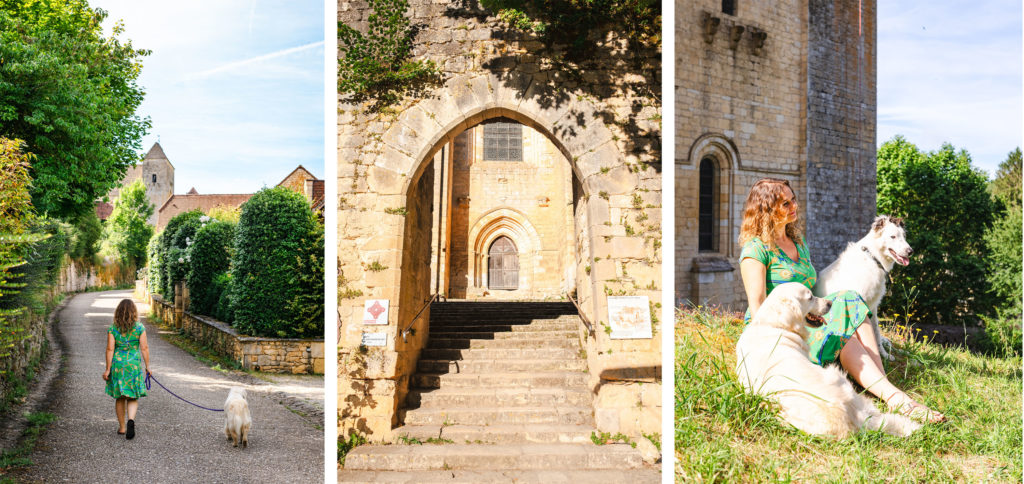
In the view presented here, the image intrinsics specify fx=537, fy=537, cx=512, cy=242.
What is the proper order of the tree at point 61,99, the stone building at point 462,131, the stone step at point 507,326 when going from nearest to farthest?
the stone building at point 462,131 < the stone step at point 507,326 < the tree at point 61,99

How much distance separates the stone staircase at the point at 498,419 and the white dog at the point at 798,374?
170 cm

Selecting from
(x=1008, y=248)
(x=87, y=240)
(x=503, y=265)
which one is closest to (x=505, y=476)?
(x=1008, y=248)

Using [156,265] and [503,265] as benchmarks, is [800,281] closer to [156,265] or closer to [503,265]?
[503,265]

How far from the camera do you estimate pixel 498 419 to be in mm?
4363

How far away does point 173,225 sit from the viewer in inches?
481

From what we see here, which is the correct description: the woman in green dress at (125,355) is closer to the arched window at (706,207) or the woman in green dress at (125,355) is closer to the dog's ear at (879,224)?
the arched window at (706,207)

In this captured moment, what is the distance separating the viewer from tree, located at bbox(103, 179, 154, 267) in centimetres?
1580

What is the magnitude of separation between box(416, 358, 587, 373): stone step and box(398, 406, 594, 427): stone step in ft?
3.15

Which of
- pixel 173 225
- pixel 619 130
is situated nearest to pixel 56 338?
pixel 173 225

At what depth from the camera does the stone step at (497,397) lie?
4.60 meters

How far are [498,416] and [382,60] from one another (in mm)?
2971

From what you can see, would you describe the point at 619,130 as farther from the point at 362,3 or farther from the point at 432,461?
the point at 432,461

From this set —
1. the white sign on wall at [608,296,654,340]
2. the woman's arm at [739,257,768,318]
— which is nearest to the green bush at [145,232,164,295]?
the white sign on wall at [608,296,654,340]

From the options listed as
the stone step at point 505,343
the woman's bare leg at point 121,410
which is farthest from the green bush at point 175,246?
the stone step at point 505,343
